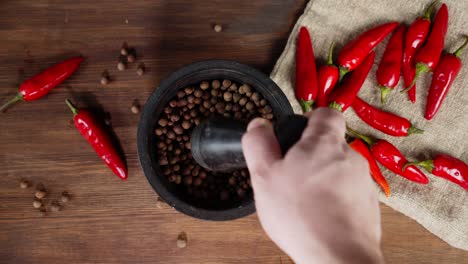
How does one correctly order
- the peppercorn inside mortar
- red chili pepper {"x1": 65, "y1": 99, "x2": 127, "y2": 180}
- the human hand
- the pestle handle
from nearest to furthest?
1. the human hand
2. the pestle handle
3. the peppercorn inside mortar
4. red chili pepper {"x1": 65, "y1": 99, "x2": 127, "y2": 180}

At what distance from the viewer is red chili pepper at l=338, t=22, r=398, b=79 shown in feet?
4.12

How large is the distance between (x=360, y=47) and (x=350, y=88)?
119mm

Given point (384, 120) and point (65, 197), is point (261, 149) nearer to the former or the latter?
point (384, 120)

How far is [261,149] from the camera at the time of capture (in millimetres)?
684

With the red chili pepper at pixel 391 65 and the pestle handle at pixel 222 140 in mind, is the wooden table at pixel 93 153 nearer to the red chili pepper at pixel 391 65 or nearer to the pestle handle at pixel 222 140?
the red chili pepper at pixel 391 65

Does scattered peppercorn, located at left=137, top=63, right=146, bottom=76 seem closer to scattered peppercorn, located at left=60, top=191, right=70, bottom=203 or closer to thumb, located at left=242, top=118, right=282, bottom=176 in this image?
scattered peppercorn, located at left=60, top=191, right=70, bottom=203

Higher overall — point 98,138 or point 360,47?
point 360,47

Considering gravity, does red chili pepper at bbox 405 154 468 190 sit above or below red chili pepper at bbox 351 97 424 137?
below

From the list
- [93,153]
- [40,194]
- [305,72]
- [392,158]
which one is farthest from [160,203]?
[392,158]

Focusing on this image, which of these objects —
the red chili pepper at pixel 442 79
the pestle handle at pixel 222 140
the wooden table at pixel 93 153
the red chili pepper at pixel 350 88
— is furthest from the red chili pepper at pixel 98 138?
the red chili pepper at pixel 442 79

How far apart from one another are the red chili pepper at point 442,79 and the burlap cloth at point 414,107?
28 mm

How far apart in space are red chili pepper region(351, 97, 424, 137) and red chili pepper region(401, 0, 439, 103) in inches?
3.5

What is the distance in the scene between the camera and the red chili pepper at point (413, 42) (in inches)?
50.0

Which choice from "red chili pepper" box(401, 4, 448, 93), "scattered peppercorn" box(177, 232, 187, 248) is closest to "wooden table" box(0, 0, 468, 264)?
"scattered peppercorn" box(177, 232, 187, 248)
